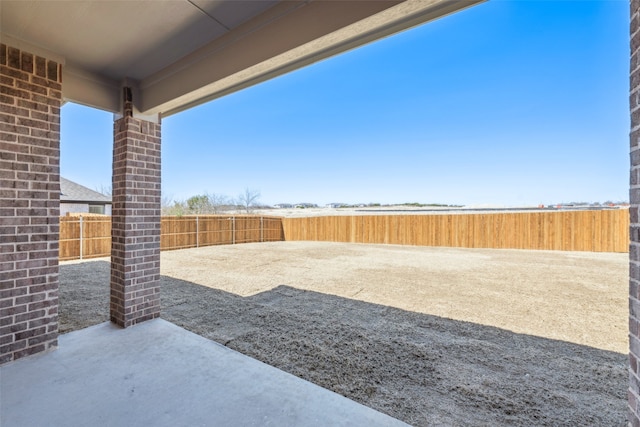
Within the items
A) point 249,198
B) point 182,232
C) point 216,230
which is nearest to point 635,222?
point 182,232

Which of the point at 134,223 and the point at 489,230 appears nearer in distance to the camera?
the point at 134,223

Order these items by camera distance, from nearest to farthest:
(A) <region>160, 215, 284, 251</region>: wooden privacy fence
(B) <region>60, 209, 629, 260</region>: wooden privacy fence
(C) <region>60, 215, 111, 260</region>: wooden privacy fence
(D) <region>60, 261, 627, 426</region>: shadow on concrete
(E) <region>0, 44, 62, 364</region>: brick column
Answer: (D) <region>60, 261, 627, 426</region>: shadow on concrete
(E) <region>0, 44, 62, 364</region>: brick column
(C) <region>60, 215, 111, 260</region>: wooden privacy fence
(B) <region>60, 209, 629, 260</region>: wooden privacy fence
(A) <region>160, 215, 284, 251</region>: wooden privacy fence

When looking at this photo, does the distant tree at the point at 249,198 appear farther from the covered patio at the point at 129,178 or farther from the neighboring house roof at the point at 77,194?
the covered patio at the point at 129,178

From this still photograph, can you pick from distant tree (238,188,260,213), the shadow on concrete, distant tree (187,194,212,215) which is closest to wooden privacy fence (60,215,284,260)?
the shadow on concrete

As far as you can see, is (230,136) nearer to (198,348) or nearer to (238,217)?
(238,217)

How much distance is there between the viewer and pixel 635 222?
1048 millimetres

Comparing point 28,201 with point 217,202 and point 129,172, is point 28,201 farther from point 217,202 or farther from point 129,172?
point 217,202

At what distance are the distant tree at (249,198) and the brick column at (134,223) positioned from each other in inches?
975

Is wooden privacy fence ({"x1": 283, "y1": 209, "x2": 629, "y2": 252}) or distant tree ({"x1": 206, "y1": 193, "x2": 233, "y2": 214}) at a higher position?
distant tree ({"x1": 206, "y1": 193, "x2": 233, "y2": 214})

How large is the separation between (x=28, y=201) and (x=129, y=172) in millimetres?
862

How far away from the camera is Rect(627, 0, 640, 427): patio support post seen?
1.03m

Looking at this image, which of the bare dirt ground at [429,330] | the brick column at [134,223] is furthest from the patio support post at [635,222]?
the brick column at [134,223]

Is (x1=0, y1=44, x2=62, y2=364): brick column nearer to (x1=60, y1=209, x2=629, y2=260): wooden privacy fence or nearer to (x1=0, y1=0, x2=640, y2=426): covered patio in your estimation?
(x1=0, y1=0, x2=640, y2=426): covered patio

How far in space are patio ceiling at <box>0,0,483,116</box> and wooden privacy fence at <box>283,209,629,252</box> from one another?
40.8 feet
